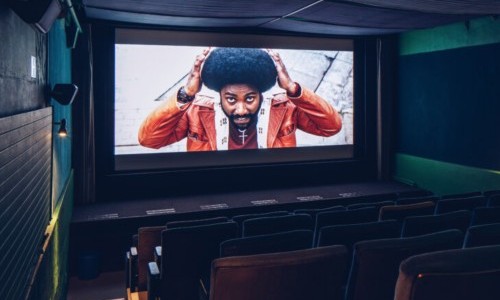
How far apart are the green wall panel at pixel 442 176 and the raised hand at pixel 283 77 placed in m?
2.42

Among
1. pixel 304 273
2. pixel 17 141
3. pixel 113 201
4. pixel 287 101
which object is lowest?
pixel 113 201

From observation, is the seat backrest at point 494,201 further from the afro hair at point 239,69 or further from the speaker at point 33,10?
the afro hair at point 239,69

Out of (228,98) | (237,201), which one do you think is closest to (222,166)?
(237,201)

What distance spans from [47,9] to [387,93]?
695 cm

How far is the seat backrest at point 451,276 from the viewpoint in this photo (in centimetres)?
103

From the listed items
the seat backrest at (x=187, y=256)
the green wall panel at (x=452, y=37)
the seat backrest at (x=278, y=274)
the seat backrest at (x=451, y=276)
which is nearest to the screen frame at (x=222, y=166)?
the green wall panel at (x=452, y=37)

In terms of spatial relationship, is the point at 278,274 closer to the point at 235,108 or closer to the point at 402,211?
the point at 402,211

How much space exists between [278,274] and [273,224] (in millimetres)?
1531

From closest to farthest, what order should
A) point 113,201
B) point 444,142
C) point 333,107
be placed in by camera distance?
point 113,201 → point 444,142 → point 333,107

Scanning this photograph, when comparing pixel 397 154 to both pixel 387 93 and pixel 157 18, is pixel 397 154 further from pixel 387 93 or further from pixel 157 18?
pixel 157 18

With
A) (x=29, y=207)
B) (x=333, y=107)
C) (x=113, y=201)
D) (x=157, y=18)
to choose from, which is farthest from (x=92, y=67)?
(x=29, y=207)

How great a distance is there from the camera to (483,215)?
3.49 metres

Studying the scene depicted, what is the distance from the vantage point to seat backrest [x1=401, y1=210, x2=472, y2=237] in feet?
10.1

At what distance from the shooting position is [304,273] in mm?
1842
